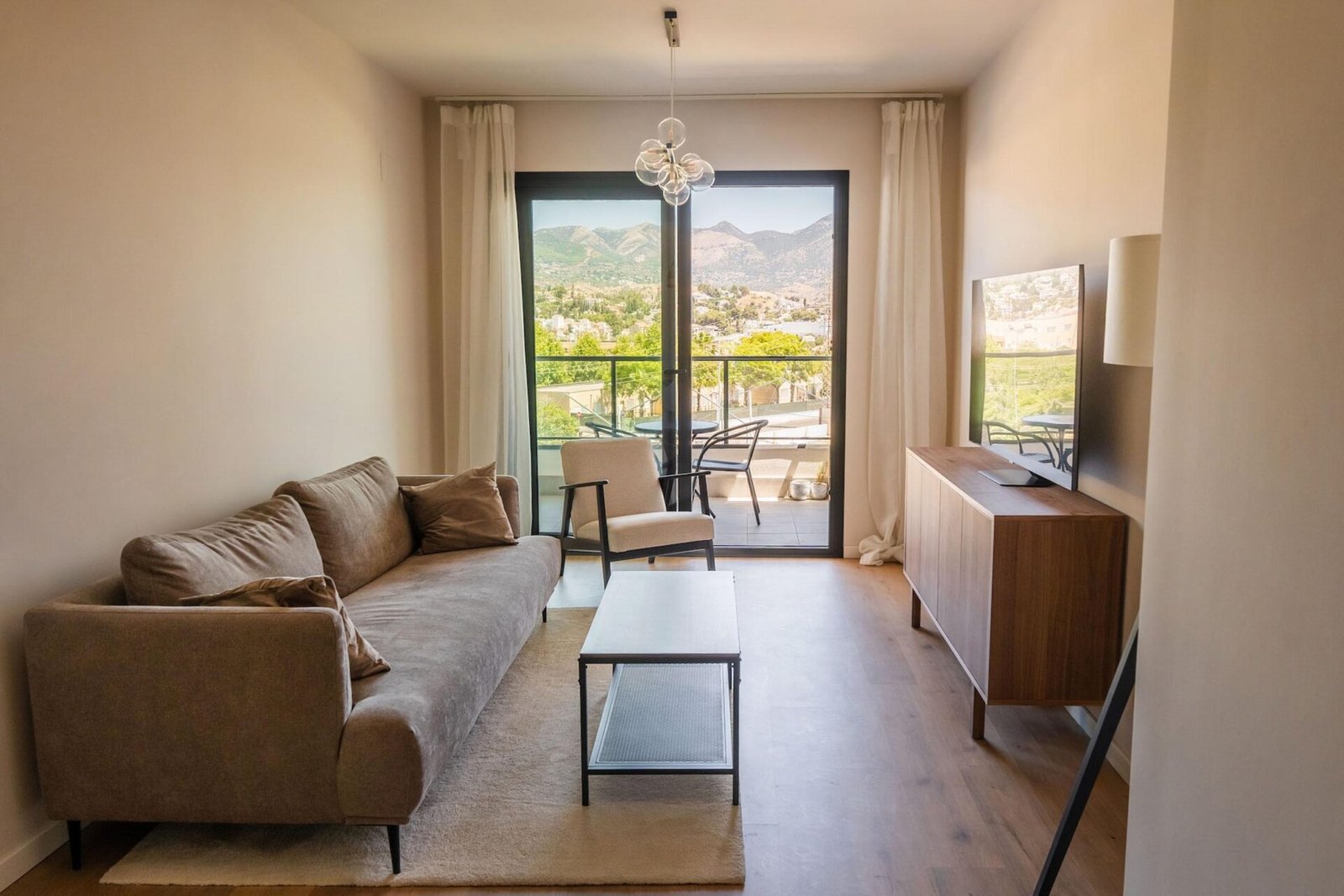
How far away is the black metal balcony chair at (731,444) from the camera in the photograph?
18.2 ft

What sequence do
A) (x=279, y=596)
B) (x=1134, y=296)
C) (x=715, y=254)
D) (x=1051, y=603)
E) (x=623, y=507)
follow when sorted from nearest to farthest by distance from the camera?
(x=279, y=596) → (x=1134, y=296) → (x=1051, y=603) → (x=623, y=507) → (x=715, y=254)

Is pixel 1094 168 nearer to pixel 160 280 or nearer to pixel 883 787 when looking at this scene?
pixel 883 787

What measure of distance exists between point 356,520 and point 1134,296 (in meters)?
2.81

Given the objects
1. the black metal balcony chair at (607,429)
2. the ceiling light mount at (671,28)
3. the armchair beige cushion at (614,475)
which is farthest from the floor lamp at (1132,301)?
the black metal balcony chair at (607,429)

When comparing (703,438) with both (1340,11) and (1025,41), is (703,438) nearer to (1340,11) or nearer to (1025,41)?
(1025,41)

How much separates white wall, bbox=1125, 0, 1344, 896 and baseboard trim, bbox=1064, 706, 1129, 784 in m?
1.17

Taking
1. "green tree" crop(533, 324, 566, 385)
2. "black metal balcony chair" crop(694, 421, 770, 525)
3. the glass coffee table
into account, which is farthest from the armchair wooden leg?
the glass coffee table

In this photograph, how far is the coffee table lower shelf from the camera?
8.75 ft

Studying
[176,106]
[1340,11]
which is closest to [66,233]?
[176,106]

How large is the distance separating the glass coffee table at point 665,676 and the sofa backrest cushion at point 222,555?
3.36 ft

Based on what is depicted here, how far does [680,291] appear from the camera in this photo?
5.46 m

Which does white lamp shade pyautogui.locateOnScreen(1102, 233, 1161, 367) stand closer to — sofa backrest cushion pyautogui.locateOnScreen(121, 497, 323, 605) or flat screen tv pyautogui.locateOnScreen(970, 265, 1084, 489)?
flat screen tv pyautogui.locateOnScreen(970, 265, 1084, 489)

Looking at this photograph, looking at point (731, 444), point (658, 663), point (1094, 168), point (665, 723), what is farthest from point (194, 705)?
point (731, 444)

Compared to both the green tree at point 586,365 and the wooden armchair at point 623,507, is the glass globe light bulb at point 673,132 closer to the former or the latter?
the wooden armchair at point 623,507
